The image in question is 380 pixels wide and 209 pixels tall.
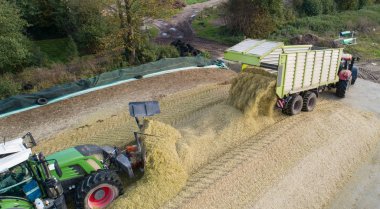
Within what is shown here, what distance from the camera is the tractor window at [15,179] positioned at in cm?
634

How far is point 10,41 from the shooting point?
15.9m

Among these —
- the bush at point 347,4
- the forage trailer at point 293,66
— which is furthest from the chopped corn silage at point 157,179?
the bush at point 347,4

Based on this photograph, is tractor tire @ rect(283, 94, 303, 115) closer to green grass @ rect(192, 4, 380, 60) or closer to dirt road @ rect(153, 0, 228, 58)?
dirt road @ rect(153, 0, 228, 58)

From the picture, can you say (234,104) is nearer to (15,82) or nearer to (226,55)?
(226,55)

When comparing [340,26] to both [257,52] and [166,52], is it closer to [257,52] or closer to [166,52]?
[166,52]

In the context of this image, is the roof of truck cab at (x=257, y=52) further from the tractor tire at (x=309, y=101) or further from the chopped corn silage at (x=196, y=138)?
the tractor tire at (x=309, y=101)

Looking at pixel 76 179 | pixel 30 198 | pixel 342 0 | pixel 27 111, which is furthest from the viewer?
pixel 342 0

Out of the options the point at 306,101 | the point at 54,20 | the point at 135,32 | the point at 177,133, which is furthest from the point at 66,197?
the point at 54,20

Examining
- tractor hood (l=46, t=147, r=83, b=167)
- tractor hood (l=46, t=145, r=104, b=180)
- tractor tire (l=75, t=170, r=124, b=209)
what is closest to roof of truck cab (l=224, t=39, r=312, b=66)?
tractor hood (l=46, t=145, r=104, b=180)

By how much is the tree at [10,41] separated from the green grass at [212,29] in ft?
47.3

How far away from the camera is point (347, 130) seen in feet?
34.9

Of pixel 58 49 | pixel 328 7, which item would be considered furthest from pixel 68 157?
pixel 328 7

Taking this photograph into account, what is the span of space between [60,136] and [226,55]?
676cm

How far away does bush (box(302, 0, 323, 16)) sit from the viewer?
28964 millimetres
